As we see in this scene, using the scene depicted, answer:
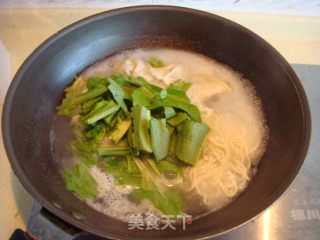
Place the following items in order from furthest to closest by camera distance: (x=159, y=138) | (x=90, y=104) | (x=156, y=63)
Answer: (x=156, y=63)
(x=90, y=104)
(x=159, y=138)

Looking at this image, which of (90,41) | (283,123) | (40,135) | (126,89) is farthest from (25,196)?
(283,123)

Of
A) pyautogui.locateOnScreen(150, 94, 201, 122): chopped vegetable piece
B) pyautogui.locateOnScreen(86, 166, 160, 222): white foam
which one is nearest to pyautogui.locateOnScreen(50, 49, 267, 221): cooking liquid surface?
pyautogui.locateOnScreen(86, 166, 160, 222): white foam

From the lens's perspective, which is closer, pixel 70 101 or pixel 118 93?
pixel 118 93

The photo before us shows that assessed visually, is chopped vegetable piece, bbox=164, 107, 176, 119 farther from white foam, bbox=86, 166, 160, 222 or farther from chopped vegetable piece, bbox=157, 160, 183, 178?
white foam, bbox=86, 166, 160, 222

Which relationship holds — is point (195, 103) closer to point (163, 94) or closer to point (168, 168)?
point (163, 94)

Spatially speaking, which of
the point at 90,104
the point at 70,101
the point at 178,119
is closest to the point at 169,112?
the point at 178,119

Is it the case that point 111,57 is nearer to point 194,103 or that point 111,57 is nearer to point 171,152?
point 194,103
